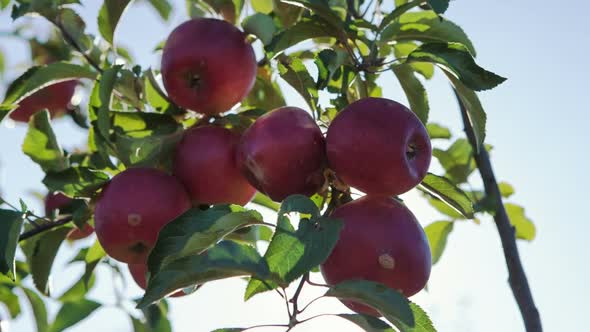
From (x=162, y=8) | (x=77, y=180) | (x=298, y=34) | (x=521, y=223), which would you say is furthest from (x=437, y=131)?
(x=77, y=180)

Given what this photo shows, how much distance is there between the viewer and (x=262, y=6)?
77.4 inches

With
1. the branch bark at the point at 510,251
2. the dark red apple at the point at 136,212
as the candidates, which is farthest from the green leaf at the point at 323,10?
the dark red apple at the point at 136,212

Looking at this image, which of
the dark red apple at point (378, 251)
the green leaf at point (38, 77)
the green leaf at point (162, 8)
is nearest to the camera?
the dark red apple at point (378, 251)

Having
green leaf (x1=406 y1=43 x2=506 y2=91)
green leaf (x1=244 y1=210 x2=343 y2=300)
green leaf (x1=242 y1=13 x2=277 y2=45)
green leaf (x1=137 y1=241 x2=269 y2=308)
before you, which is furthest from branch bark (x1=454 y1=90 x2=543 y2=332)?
green leaf (x1=137 y1=241 x2=269 y2=308)

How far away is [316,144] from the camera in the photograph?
1.38 m

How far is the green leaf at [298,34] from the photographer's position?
59.2 inches

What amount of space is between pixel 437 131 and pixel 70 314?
1.02m

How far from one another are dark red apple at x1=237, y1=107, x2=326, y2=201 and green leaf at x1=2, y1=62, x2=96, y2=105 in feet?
1.85

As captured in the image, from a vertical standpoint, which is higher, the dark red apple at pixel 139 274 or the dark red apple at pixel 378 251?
the dark red apple at pixel 378 251

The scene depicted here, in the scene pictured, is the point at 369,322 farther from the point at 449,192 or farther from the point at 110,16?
the point at 110,16

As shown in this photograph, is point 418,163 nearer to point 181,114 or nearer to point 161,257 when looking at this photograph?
point 161,257

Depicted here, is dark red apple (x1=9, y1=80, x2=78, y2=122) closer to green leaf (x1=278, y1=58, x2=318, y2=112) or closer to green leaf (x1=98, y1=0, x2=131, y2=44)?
Result: green leaf (x1=98, y1=0, x2=131, y2=44)

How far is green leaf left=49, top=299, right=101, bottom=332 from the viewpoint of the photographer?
78.6 inches

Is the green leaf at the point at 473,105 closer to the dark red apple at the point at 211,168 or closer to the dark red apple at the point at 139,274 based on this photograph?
the dark red apple at the point at 211,168
